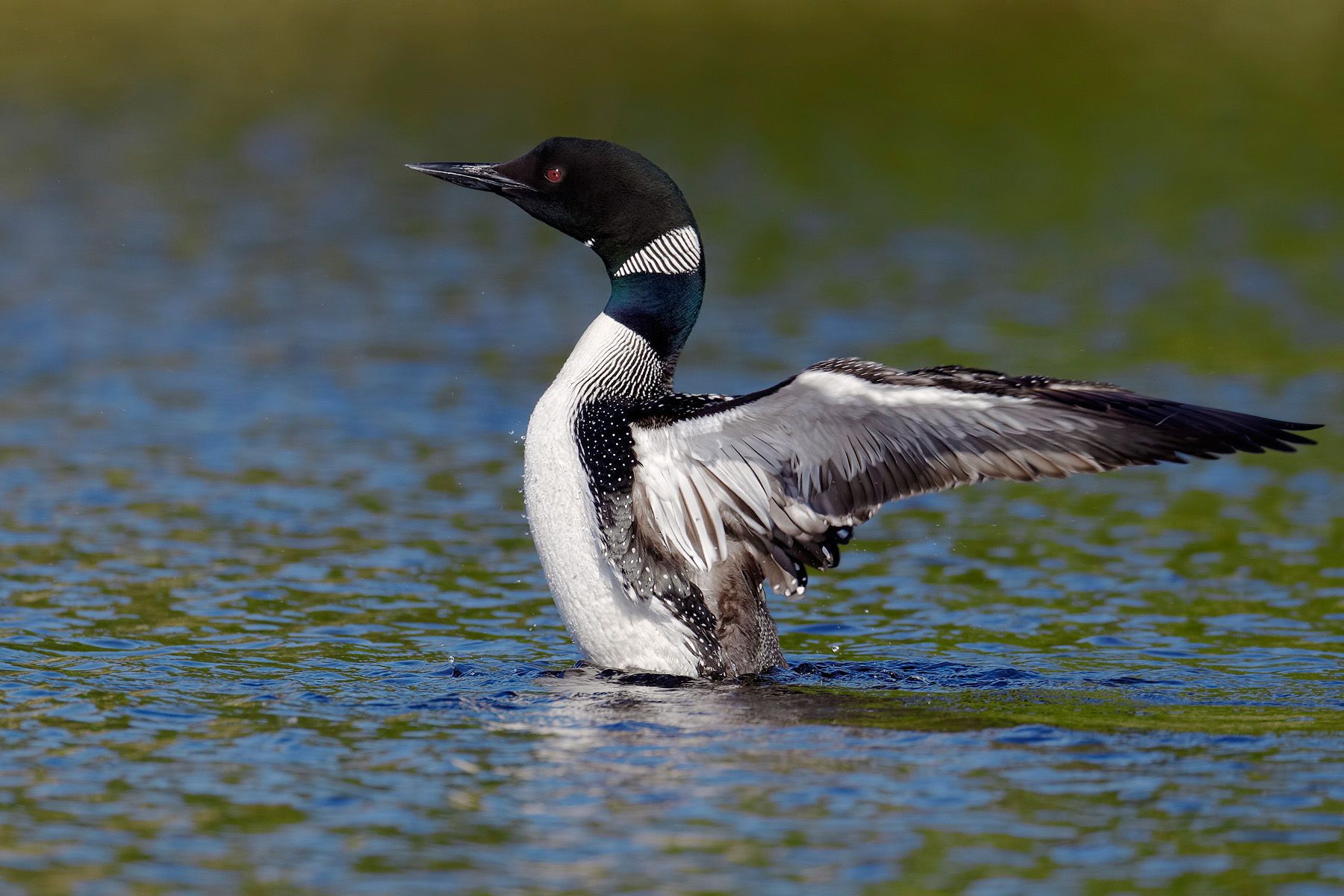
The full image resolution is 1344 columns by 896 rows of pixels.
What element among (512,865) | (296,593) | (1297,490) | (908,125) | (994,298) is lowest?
(512,865)

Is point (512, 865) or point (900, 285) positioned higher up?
point (900, 285)

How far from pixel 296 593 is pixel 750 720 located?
9.11 ft

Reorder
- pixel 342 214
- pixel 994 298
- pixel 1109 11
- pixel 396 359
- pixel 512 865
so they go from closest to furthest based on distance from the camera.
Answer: pixel 512 865 → pixel 396 359 → pixel 994 298 → pixel 342 214 → pixel 1109 11

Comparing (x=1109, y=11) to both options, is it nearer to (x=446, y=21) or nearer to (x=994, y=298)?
(x=446, y=21)

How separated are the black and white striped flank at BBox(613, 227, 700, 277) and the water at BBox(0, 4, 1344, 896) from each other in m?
1.51

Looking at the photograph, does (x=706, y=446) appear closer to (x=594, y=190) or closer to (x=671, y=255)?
(x=671, y=255)

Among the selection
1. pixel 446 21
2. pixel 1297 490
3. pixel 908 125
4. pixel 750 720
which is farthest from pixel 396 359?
pixel 446 21

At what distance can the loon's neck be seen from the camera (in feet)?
23.0

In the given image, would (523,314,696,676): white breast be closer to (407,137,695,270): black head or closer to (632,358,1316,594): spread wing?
(632,358,1316,594): spread wing

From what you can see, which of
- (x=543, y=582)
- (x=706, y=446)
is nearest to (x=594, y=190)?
(x=706, y=446)

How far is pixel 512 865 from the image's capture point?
15.6 feet

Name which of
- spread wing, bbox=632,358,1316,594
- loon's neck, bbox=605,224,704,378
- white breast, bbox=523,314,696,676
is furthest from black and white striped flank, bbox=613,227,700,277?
spread wing, bbox=632,358,1316,594

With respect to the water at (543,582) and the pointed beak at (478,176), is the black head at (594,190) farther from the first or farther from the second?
the water at (543,582)

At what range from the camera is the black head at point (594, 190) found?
715 centimetres
